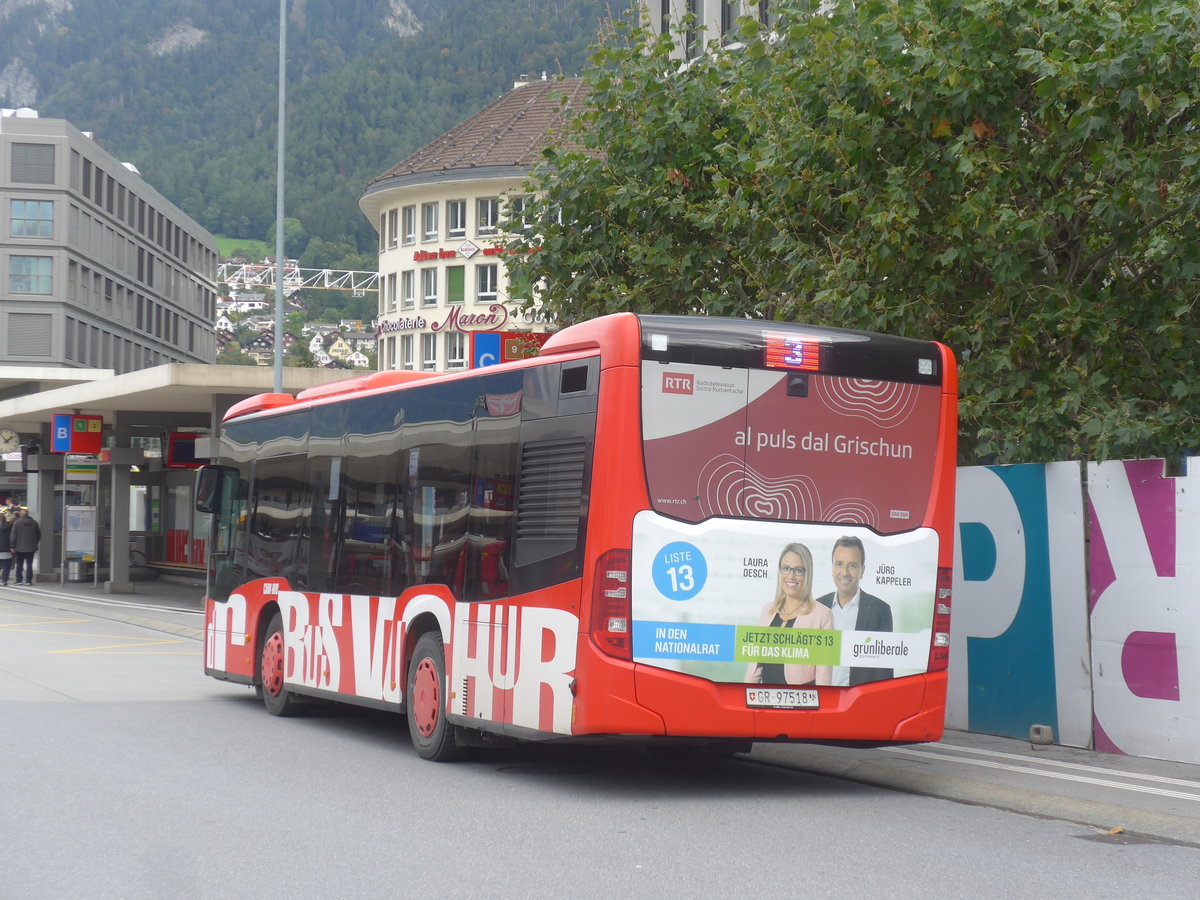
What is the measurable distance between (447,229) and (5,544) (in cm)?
3822

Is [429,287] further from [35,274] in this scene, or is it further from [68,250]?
[35,274]

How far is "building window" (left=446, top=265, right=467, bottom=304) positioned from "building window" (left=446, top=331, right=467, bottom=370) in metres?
1.58

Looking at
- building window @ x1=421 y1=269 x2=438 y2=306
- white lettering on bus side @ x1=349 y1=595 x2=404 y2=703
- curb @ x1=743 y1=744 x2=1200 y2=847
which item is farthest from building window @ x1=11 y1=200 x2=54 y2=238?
curb @ x1=743 y1=744 x2=1200 y2=847

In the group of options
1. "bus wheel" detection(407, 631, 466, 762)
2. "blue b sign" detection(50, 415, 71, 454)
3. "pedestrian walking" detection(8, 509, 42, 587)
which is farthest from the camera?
"pedestrian walking" detection(8, 509, 42, 587)

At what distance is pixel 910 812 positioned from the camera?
9516 mm

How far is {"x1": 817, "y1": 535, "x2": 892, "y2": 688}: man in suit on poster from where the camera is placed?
10078mm

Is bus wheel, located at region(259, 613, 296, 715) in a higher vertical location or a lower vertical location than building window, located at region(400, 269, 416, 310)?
lower

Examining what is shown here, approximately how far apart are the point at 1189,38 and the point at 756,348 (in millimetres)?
3388

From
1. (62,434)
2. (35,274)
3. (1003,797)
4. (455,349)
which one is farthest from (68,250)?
(1003,797)

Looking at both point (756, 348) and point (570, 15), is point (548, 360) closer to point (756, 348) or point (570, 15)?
point (756, 348)

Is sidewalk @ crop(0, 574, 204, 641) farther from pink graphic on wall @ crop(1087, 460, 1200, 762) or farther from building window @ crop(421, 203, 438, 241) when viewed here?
building window @ crop(421, 203, 438, 241)

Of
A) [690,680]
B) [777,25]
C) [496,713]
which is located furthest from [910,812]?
[777,25]

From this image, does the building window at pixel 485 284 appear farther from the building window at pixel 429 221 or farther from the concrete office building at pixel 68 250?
the concrete office building at pixel 68 250

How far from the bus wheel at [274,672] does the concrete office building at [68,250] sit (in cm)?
8289
